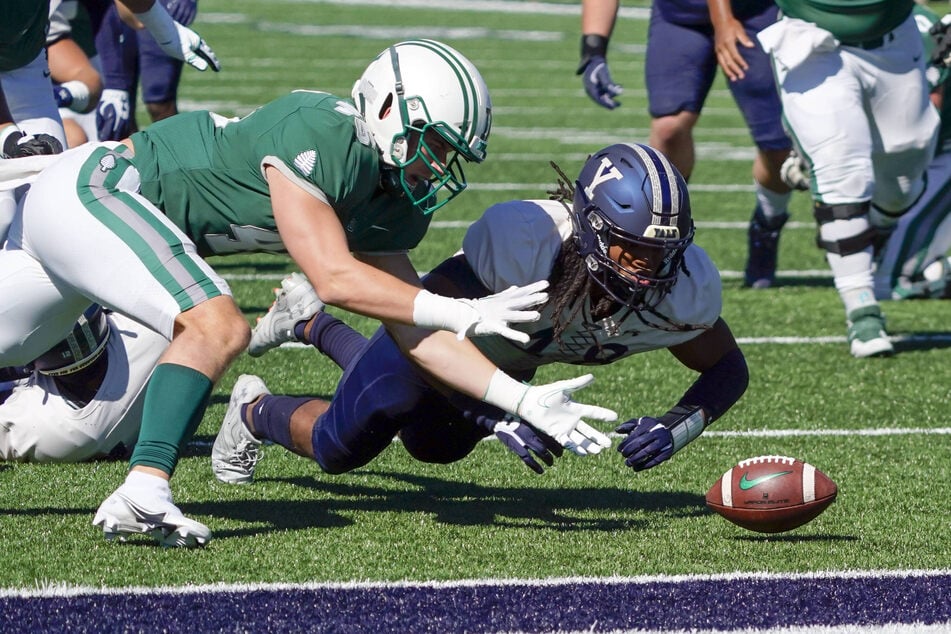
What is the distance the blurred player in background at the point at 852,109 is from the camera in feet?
18.9

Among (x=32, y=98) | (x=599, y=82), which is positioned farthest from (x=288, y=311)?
(x=599, y=82)

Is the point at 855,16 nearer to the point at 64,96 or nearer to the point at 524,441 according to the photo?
the point at 524,441

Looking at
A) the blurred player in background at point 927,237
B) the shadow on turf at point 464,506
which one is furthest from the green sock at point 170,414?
the blurred player in background at point 927,237

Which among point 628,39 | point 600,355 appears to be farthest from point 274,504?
point 628,39

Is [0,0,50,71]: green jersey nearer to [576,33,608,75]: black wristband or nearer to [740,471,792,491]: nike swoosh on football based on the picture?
[576,33,608,75]: black wristband

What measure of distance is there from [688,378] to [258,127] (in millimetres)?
2437

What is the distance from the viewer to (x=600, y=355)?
3840mm

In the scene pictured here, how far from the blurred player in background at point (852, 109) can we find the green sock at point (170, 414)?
316 cm

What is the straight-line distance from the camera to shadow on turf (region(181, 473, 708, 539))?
3805 mm

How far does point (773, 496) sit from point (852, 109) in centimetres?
262

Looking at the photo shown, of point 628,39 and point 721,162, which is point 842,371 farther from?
point 628,39

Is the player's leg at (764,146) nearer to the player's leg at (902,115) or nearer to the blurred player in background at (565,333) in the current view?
the player's leg at (902,115)

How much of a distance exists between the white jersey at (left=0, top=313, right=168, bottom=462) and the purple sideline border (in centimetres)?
118

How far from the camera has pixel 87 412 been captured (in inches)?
168
